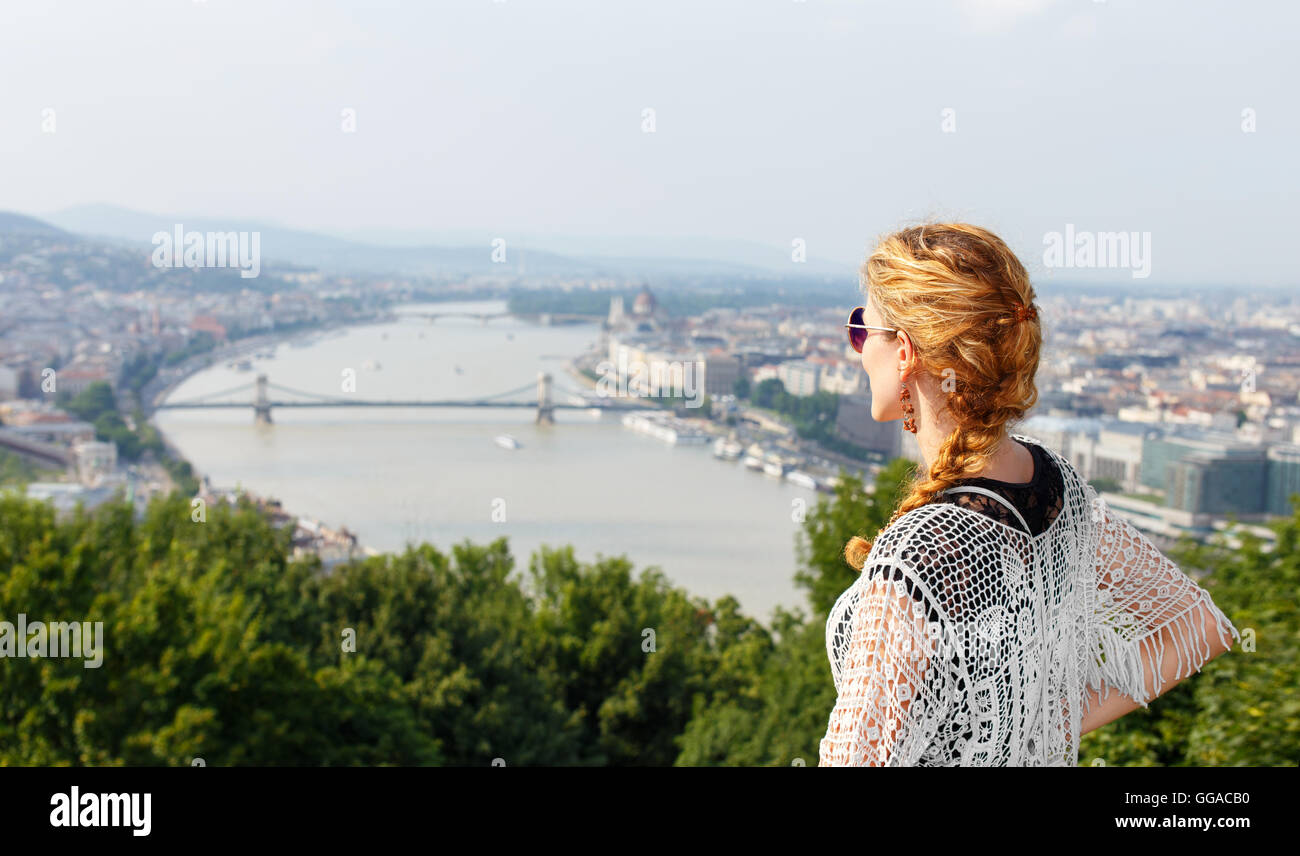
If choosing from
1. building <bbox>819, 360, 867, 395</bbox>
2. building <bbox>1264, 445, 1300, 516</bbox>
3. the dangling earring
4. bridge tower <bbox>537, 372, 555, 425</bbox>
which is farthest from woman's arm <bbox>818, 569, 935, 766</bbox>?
bridge tower <bbox>537, 372, 555, 425</bbox>

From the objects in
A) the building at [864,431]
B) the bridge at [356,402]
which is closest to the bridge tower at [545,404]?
the bridge at [356,402]

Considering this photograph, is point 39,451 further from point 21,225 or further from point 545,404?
point 21,225

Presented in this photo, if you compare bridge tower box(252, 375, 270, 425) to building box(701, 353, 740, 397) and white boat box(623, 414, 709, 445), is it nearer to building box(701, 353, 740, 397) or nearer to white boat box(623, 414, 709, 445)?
white boat box(623, 414, 709, 445)

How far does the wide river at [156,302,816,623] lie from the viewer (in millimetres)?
14227

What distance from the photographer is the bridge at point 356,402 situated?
2002cm

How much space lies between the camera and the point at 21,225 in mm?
24047

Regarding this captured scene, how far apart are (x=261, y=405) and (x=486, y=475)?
4.99 metres

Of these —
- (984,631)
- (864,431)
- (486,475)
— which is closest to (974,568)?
(984,631)
